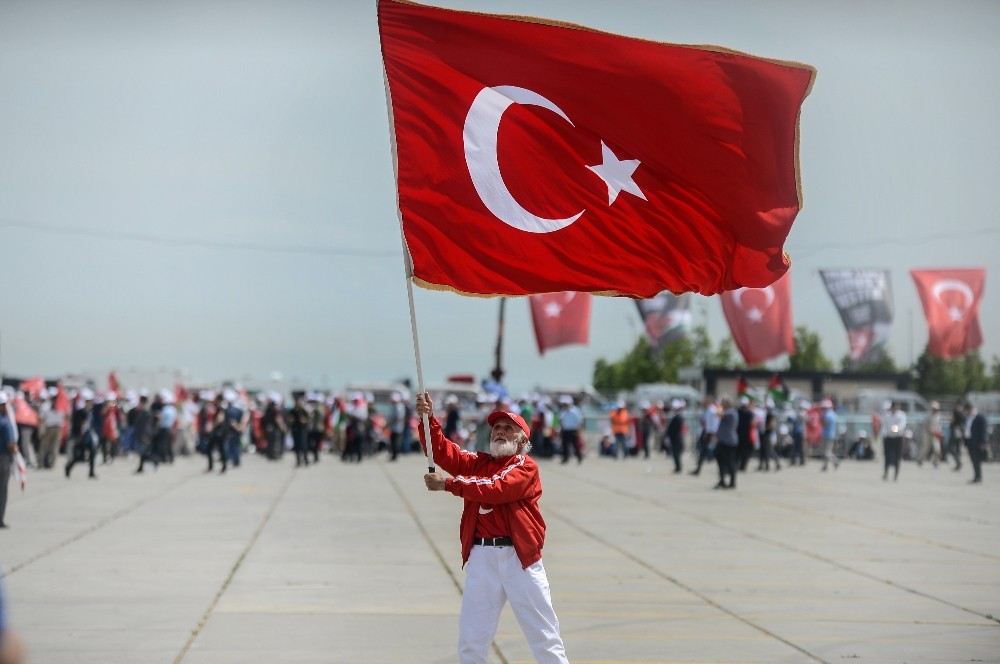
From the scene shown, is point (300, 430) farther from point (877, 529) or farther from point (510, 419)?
point (510, 419)

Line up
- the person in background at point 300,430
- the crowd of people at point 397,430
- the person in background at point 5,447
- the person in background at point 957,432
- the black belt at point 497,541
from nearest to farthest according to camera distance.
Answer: the black belt at point 497,541 → the person in background at point 5,447 → the crowd of people at point 397,430 → the person in background at point 300,430 → the person in background at point 957,432

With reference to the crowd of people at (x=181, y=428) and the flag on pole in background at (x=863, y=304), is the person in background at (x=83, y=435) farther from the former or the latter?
the flag on pole in background at (x=863, y=304)

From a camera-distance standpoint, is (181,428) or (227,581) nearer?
(227,581)

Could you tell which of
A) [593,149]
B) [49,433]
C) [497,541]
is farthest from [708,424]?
[497,541]

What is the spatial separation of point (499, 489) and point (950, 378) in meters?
116

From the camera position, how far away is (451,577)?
14.4 meters

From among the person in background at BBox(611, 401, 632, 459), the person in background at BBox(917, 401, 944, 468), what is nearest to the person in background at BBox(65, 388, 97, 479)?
the person in background at BBox(611, 401, 632, 459)

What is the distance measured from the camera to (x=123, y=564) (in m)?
14.9

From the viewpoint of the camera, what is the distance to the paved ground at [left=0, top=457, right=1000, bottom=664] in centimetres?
1055

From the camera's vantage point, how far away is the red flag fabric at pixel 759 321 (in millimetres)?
36906

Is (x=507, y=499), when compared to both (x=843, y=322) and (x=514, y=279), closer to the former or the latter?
(x=514, y=279)

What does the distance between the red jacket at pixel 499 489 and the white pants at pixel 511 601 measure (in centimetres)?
8

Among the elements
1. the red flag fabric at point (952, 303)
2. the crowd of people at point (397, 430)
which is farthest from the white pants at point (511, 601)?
the red flag fabric at point (952, 303)

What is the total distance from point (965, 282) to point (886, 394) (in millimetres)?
17032
